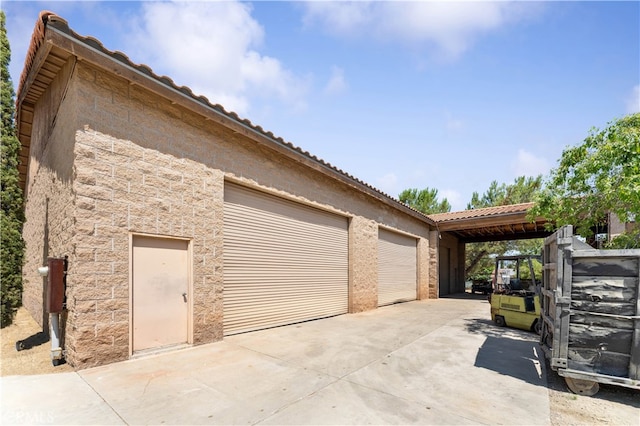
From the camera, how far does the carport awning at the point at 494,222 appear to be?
1518 cm

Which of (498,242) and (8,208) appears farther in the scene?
(498,242)

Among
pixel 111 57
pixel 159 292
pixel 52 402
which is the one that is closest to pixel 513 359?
pixel 159 292

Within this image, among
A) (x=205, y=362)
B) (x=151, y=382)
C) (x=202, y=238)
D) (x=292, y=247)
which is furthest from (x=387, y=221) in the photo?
(x=151, y=382)

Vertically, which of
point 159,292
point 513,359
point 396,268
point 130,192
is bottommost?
point 513,359

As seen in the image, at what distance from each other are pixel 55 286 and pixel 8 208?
3.96 metres

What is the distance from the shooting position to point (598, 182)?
666 cm

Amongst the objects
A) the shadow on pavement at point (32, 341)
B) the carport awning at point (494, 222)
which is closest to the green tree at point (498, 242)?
the carport awning at point (494, 222)

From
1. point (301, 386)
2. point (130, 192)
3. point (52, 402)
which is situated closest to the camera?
point (52, 402)

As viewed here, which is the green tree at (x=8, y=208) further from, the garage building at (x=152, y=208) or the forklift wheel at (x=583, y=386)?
the forklift wheel at (x=583, y=386)

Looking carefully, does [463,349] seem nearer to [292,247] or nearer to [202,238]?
[292,247]

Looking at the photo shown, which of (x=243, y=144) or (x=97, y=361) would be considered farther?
(x=243, y=144)

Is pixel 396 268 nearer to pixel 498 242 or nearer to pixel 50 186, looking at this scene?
pixel 50 186

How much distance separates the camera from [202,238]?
6508 millimetres

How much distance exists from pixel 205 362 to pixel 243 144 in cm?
469
